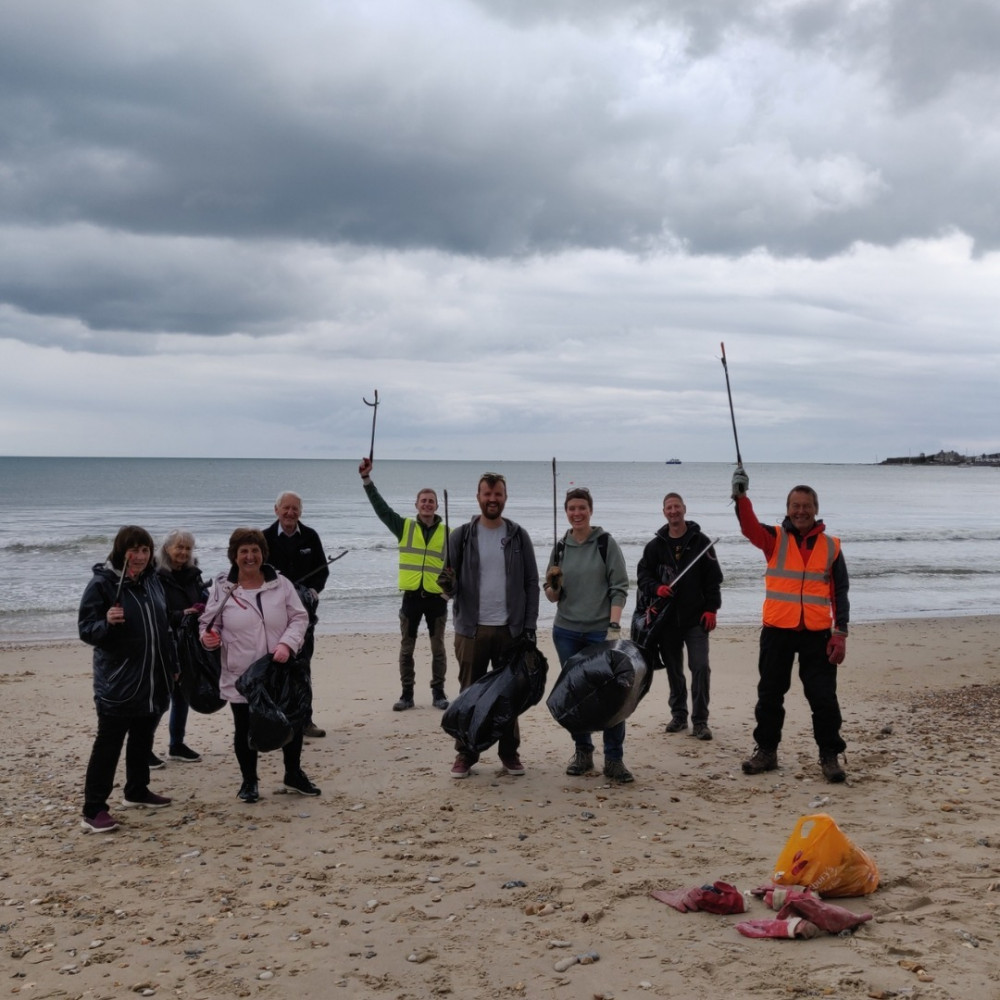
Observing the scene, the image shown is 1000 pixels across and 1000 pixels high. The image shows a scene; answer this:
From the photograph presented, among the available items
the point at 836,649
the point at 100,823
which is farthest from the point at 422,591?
the point at 836,649

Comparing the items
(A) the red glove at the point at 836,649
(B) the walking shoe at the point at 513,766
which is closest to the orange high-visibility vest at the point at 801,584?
(A) the red glove at the point at 836,649

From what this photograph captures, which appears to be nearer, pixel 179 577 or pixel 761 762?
pixel 761 762

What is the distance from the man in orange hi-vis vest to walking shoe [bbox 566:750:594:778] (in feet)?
4.31

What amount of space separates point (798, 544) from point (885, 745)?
79.4 inches

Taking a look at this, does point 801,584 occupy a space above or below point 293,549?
below

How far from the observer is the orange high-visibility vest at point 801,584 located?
604cm

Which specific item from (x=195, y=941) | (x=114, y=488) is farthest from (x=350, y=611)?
(x=114, y=488)

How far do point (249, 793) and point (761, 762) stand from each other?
11.0 ft

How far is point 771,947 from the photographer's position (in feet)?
12.1

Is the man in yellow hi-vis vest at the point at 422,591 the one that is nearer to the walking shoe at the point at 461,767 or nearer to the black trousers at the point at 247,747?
the walking shoe at the point at 461,767

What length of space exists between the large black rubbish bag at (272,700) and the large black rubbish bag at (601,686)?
5.05 ft

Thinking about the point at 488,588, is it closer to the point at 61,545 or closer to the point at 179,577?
the point at 179,577

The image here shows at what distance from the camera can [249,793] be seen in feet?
18.9

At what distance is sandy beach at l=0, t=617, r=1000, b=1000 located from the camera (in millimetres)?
3592
